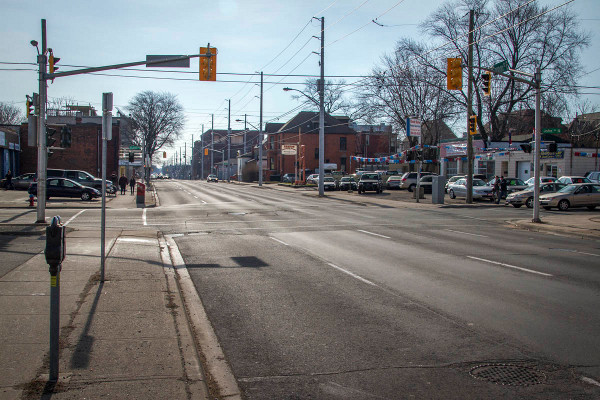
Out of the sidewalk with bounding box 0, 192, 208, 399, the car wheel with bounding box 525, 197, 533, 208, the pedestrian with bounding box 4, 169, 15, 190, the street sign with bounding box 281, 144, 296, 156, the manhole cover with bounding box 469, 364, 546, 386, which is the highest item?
the street sign with bounding box 281, 144, 296, 156

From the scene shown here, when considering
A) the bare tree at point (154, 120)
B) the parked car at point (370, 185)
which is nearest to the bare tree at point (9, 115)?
the bare tree at point (154, 120)

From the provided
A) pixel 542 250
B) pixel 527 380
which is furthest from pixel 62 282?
pixel 542 250

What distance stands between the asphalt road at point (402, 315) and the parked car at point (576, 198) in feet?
44.7

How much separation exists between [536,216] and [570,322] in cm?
1580

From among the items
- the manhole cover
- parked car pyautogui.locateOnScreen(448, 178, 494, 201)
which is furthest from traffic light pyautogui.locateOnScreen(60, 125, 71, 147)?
parked car pyautogui.locateOnScreen(448, 178, 494, 201)

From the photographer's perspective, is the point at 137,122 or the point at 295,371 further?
the point at 137,122

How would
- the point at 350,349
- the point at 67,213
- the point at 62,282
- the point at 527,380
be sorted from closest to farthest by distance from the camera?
the point at 527,380
the point at 350,349
the point at 62,282
the point at 67,213

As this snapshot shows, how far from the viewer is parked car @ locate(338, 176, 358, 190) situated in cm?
5181

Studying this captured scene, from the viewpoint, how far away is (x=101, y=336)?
5.82 metres

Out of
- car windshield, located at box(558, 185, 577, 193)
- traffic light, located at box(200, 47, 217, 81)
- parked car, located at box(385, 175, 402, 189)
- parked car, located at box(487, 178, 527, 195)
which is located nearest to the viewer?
traffic light, located at box(200, 47, 217, 81)

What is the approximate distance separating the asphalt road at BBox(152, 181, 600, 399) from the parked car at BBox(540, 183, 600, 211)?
13.6 metres

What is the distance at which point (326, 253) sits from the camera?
42.2 feet

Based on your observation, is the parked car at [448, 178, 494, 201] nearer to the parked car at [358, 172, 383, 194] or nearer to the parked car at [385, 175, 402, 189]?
the parked car at [358, 172, 383, 194]

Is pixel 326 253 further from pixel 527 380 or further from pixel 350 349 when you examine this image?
pixel 527 380
